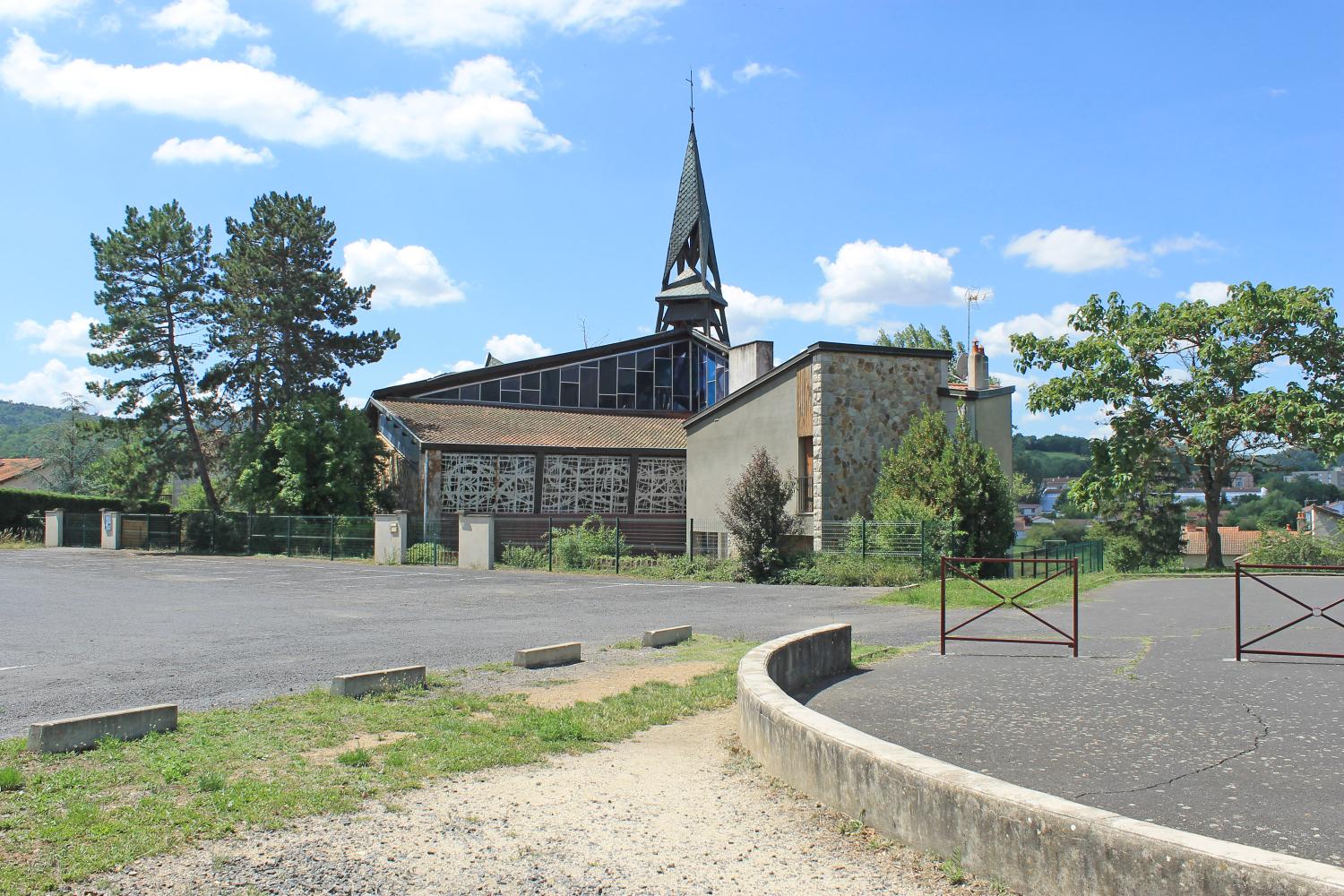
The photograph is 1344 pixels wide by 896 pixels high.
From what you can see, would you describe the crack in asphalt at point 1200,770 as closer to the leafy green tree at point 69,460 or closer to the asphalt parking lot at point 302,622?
the asphalt parking lot at point 302,622

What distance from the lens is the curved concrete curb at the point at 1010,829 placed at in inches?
136

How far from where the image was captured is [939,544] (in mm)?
23156

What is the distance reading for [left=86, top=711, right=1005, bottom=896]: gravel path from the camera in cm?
438

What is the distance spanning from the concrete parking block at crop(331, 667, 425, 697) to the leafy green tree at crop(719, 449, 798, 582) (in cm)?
1556

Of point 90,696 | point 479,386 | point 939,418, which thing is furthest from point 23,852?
point 479,386

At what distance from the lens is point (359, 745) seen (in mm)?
6801

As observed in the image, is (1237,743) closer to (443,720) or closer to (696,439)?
(443,720)

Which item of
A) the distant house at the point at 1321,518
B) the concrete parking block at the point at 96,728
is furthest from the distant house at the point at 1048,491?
the concrete parking block at the point at 96,728

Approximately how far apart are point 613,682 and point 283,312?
36193 mm

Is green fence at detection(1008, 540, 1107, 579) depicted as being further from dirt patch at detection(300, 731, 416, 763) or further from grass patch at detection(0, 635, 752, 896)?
dirt patch at detection(300, 731, 416, 763)

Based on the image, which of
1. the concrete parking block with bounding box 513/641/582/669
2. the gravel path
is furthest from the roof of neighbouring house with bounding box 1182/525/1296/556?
the gravel path

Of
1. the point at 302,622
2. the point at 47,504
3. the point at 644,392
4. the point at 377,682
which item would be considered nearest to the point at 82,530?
the point at 47,504

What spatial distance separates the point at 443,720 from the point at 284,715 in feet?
3.97

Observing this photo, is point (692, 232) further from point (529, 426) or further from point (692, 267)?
point (529, 426)
